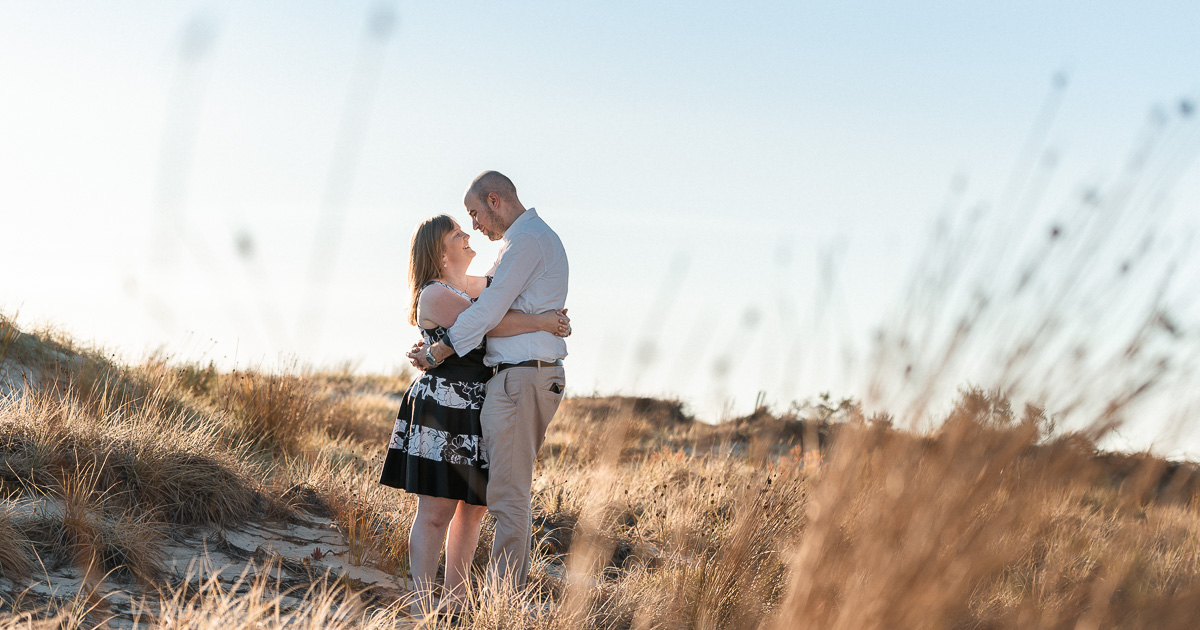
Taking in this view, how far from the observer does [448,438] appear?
3.77 metres

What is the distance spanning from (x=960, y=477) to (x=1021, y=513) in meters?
0.28

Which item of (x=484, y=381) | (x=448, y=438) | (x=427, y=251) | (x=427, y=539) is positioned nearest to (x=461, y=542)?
(x=427, y=539)

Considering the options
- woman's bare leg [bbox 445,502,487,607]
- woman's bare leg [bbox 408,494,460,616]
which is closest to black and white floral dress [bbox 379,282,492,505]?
woman's bare leg [bbox 408,494,460,616]

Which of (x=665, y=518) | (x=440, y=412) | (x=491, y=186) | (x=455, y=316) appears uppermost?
(x=491, y=186)

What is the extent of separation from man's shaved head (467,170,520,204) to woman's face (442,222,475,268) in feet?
0.62

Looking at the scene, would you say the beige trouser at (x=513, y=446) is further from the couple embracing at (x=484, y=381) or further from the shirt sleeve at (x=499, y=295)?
the shirt sleeve at (x=499, y=295)

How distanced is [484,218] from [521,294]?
15.6 inches

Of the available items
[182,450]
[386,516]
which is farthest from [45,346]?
[386,516]

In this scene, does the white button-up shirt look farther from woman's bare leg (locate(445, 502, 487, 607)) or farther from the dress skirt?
woman's bare leg (locate(445, 502, 487, 607))

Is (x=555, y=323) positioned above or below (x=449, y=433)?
above

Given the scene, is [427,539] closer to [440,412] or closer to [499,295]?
[440,412]

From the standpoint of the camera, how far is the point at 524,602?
132 inches

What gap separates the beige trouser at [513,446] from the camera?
144 inches

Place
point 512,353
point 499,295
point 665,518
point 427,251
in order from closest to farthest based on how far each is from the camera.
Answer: point 499,295
point 512,353
point 427,251
point 665,518
